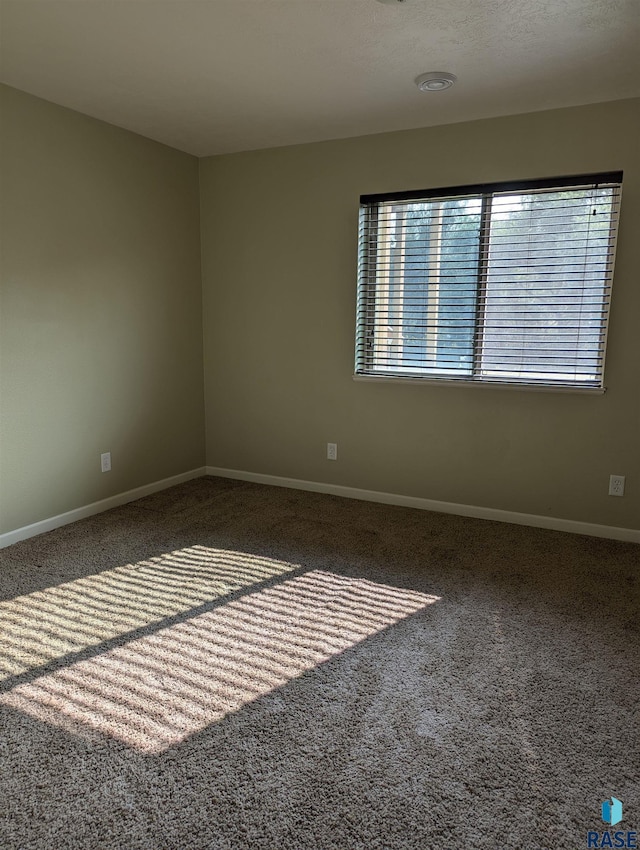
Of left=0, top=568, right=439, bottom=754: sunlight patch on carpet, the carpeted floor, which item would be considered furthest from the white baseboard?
left=0, top=568, right=439, bottom=754: sunlight patch on carpet

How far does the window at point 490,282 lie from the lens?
3.26m

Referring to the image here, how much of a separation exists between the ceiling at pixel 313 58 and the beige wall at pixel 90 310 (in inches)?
12.3

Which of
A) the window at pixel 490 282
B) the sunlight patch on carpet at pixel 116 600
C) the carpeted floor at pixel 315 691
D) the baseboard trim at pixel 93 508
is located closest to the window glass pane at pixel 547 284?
the window at pixel 490 282

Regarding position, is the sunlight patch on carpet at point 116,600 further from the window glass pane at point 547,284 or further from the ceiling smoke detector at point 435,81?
the ceiling smoke detector at point 435,81

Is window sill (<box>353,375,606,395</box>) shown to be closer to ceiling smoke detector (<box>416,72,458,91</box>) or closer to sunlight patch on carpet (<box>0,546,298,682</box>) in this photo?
sunlight patch on carpet (<box>0,546,298,682</box>)

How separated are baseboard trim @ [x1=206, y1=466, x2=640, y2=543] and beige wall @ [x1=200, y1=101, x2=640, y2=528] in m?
0.04

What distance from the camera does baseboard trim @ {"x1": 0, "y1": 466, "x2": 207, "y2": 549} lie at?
10.7ft

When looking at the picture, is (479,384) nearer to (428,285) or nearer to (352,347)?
(428,285)

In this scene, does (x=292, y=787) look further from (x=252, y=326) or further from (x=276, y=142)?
(x=276, y=142)

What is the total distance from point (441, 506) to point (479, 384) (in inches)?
33.6

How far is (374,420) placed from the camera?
157 inches

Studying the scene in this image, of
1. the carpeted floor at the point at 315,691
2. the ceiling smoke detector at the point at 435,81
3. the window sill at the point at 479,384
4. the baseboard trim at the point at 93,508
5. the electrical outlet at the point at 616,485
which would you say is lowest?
the carpeted floor at the point at 315,691

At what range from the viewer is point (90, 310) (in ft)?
11.7

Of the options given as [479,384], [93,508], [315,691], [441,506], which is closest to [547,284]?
[479,384]
